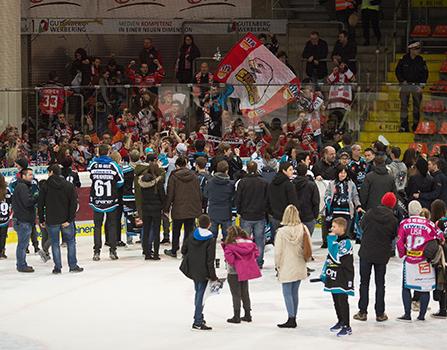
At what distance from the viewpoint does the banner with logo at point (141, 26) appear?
28922mm

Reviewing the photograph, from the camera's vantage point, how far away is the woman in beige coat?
45.2 feet

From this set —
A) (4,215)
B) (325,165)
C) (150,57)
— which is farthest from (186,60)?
(4,215)

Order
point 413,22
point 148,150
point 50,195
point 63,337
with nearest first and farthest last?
point 63,337
point 50,195
point 148,150
point 413,22

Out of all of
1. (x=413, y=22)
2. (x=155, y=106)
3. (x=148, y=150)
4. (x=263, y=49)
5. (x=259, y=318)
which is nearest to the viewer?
(x=259, y=318)

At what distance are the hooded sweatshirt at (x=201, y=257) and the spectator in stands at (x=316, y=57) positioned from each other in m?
14.2

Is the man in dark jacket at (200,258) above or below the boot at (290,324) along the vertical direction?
above

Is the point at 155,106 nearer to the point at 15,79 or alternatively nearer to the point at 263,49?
the point at 263,49

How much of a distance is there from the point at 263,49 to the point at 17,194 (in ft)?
28.0

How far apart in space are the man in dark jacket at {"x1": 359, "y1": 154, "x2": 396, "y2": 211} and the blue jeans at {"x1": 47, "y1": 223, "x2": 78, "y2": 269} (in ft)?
13.2

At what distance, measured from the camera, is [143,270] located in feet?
57.8

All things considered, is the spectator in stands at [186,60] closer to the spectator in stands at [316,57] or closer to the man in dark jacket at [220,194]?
the spectator in stands at [316,57]

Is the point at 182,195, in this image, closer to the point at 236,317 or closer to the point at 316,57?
the point at 236,317

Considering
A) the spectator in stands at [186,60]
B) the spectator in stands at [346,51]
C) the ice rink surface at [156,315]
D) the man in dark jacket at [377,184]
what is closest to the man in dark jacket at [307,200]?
the man in dark jacket at [377,184]

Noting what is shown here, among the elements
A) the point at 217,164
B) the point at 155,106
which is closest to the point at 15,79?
the point at 155,106
